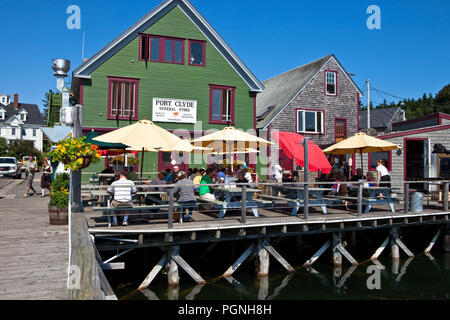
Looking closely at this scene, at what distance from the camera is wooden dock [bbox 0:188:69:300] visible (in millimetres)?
4945

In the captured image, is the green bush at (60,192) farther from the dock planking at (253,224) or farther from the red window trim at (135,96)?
the red window trim at (135,96)

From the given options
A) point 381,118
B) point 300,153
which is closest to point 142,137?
point 300,153

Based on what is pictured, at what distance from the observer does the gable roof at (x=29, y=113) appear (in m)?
71.6

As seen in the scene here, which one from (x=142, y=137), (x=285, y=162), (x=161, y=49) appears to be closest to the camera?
(x=142, y=137)

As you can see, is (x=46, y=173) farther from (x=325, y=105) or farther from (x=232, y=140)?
(x=325, y=105)

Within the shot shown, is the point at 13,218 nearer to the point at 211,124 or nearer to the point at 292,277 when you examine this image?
the point at 292,277

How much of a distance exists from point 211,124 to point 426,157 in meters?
11.7

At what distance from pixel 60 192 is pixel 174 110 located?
12.9 metres

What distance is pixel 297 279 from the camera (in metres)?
11.4

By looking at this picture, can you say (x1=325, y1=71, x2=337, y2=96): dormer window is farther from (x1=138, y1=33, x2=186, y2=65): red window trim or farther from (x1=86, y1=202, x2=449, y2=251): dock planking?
(x1=86, y1=202, x2=449, y2=251): dock planking

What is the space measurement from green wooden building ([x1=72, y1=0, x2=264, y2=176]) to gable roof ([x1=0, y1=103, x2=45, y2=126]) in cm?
6013

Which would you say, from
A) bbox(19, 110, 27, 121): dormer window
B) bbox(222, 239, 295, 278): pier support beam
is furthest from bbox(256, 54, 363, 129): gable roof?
bbox(19, 110, 27, 121): dormer window

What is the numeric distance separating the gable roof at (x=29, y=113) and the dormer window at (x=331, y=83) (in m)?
64.4

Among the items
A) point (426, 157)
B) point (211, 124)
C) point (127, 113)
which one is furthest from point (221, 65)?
point (426, 157)
